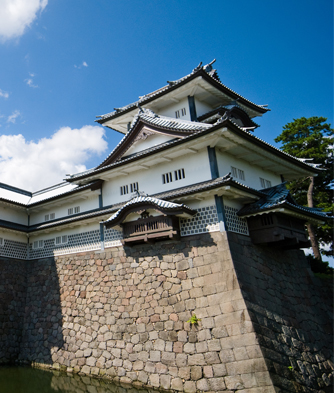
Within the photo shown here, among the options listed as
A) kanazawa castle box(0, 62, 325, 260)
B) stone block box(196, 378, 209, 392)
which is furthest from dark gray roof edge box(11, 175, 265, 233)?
stone block box(196, 378, 209, 392)

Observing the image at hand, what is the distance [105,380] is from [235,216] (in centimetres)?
688

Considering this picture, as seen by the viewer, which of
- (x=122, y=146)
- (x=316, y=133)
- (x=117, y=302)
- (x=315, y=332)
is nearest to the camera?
(x=315, y=332)

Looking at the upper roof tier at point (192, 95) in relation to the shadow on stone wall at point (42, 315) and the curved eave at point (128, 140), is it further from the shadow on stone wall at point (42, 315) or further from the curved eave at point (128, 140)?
the shadow on stone wall at point (42, 315)

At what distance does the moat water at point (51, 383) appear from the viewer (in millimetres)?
9516

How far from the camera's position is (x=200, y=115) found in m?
14.1

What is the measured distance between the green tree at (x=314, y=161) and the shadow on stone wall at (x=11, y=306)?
15.6 meters

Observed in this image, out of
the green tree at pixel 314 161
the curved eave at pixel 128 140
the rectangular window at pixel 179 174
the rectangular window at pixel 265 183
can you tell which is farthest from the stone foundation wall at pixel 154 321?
the green tree at pixel 314 161

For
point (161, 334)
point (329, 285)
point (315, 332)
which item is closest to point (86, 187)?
point (161, 334)

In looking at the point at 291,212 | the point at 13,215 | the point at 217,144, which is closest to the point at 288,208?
the point at 291,212

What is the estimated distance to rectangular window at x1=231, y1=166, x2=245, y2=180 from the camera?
11.3m

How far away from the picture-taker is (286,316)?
376 inches

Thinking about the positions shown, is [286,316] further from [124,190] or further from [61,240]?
[61,240]

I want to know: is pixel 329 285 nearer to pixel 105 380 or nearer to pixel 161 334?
pixel 161 334

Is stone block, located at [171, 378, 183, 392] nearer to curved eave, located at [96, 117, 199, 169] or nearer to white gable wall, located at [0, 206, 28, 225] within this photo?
curved eave, located at [96, 117, 199, 169]
